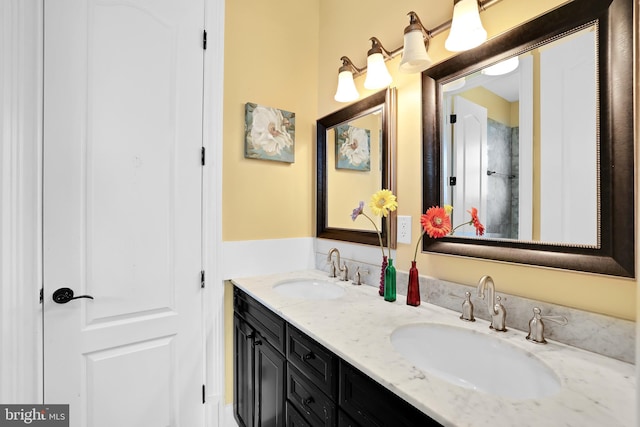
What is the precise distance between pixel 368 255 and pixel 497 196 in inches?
28.5

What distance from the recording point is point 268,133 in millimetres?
1761

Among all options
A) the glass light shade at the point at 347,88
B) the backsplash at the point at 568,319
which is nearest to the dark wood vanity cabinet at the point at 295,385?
the backsplash at the point at 568,319

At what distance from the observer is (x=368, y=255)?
1586 mm

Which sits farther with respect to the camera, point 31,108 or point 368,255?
point 368,255

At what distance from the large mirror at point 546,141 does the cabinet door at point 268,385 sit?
0.83 metres

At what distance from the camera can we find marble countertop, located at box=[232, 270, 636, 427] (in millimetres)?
554

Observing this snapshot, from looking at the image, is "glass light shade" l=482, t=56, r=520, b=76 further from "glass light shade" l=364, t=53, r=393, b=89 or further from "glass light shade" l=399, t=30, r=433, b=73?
"glass light shade" l=364, t=53, r=393, b=89

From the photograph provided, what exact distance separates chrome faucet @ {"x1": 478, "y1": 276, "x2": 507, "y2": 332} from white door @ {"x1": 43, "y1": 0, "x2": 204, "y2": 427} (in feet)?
4.42

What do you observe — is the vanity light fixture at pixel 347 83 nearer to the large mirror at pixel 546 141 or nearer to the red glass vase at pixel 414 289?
the large mirror at pixel 546 141

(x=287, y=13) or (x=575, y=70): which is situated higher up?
(x=287, y=13)

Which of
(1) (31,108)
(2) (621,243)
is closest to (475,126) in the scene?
(2) (621,243)

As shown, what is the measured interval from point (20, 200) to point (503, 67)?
191cm

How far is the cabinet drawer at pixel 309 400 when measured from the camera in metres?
0.87

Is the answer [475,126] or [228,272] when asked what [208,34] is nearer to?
[228,272]
